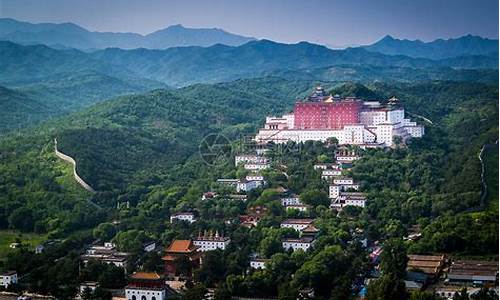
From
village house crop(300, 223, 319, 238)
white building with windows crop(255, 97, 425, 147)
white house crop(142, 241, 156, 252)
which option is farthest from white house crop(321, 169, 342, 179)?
white house crop(142, 241, 156, 252)

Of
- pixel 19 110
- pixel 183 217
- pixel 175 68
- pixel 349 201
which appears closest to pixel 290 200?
pixel 349 201

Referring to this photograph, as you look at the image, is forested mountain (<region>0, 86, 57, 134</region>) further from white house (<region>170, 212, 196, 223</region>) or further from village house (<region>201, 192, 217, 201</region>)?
white house (<region>170, 212, 196, 223</region>)

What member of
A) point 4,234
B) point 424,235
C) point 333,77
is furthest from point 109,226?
point 333,77

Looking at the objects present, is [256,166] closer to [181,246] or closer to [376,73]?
[181,246]

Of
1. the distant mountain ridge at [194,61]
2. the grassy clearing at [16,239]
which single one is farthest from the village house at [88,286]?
the distant mountain ridge at [194,61]

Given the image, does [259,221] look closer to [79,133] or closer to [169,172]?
[169,172]

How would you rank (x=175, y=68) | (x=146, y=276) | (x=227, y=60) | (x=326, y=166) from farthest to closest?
(x=175, y=68)
(x=227, y=60)
(x=326, y=166)
(x=146, y=276)
